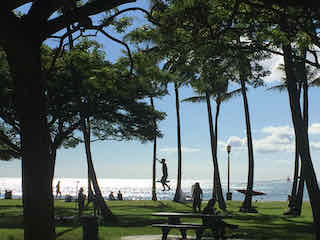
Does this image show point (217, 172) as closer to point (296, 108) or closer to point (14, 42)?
point (296, 108)

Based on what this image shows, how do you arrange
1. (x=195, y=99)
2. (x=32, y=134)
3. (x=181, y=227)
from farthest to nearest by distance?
(x=195, y=99), (x=181, y=227), (x=32, y=134)

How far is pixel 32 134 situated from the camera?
260 inches

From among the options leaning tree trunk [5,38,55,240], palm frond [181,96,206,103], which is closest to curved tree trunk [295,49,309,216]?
palm frond [181,96,206,103]

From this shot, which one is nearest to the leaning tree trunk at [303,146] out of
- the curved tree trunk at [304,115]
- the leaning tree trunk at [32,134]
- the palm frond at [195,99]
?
the curved tree trunk at [304,115]

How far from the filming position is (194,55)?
55.9ft

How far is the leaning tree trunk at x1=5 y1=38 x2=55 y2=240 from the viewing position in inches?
255

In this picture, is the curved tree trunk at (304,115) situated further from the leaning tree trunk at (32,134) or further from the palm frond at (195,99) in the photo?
the leaning tree trunk at (32,134)

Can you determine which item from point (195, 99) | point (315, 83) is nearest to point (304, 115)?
point (315, 83)

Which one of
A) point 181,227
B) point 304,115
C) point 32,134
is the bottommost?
point 181,227

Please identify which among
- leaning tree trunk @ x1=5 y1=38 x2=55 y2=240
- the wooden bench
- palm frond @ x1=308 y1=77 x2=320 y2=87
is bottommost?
the wooden bench

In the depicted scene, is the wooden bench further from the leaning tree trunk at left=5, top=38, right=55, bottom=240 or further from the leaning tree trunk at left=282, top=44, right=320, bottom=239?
the leaning tree trunk at left=5, top=38, right=55, bottom=240

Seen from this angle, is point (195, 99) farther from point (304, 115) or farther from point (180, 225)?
point (180, 225)

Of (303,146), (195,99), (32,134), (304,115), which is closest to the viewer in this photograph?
(32,134)

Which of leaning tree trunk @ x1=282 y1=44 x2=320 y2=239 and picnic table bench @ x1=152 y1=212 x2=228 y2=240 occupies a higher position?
leaning tree trunk @ x1=282 y1=44 x2=320 y2=239
